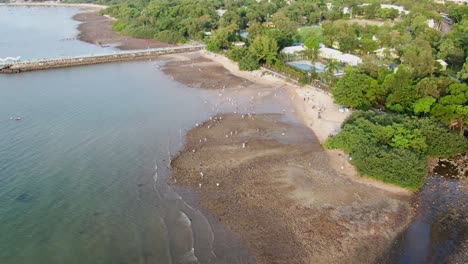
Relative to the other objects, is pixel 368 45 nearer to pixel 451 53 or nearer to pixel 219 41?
pixel 451 53

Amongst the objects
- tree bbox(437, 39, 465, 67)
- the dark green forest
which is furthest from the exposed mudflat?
tree bbox(437, 39, 465, 67)

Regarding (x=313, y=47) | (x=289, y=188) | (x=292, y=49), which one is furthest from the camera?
(x=292, y=49)

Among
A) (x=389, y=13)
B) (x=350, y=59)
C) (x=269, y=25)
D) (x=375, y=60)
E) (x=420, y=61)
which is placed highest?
(x=389, y=13)

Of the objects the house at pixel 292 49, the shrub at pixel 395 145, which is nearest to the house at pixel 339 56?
the house at pixel 292 49

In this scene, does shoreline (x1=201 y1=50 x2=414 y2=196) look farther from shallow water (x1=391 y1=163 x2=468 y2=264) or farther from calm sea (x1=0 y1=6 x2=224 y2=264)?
calm sea (x1=0 y1=6 x2=224 y2=264)

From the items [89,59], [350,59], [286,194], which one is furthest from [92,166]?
[350,59]

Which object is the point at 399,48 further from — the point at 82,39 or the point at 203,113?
the point at 82,39
